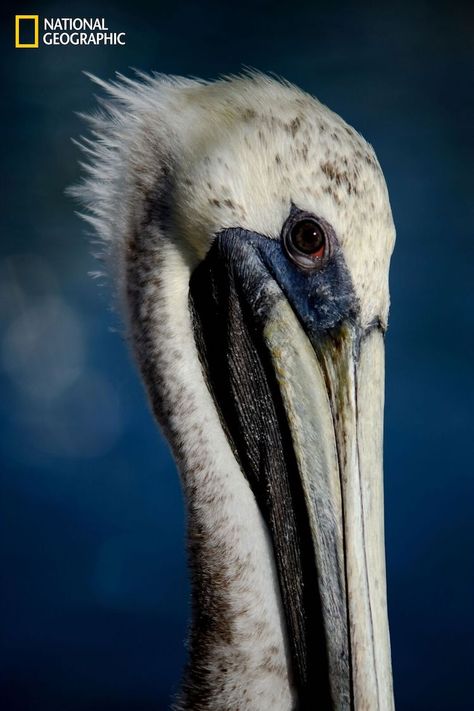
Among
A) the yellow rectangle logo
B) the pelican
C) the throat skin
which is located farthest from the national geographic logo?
the throat skin

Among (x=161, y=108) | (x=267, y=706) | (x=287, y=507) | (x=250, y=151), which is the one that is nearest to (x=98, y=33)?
(x=161, y=108)

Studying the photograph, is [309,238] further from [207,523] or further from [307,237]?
[207,523]

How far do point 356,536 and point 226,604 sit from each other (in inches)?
9.4

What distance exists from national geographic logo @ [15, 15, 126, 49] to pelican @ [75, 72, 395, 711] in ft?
5.13

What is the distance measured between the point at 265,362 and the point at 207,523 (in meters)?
0.26

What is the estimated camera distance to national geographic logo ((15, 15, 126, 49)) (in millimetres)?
2664

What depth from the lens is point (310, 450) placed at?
1.13m

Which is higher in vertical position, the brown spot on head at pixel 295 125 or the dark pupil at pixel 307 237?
the brown spot on head at pixel 295 125

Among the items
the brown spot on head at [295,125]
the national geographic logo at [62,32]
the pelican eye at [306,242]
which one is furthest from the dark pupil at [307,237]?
the national geographic logo at [62,32]

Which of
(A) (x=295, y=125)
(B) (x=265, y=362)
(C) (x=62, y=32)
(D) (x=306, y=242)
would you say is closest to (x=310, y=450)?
(B) (x=265, y=362)

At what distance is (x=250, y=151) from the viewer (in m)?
1.17

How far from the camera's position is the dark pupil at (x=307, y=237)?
1141mm

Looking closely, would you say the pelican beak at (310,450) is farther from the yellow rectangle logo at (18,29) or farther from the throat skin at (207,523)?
the yellow rectangle logo at (18,29)

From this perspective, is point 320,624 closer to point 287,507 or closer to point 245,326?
point 287,507
